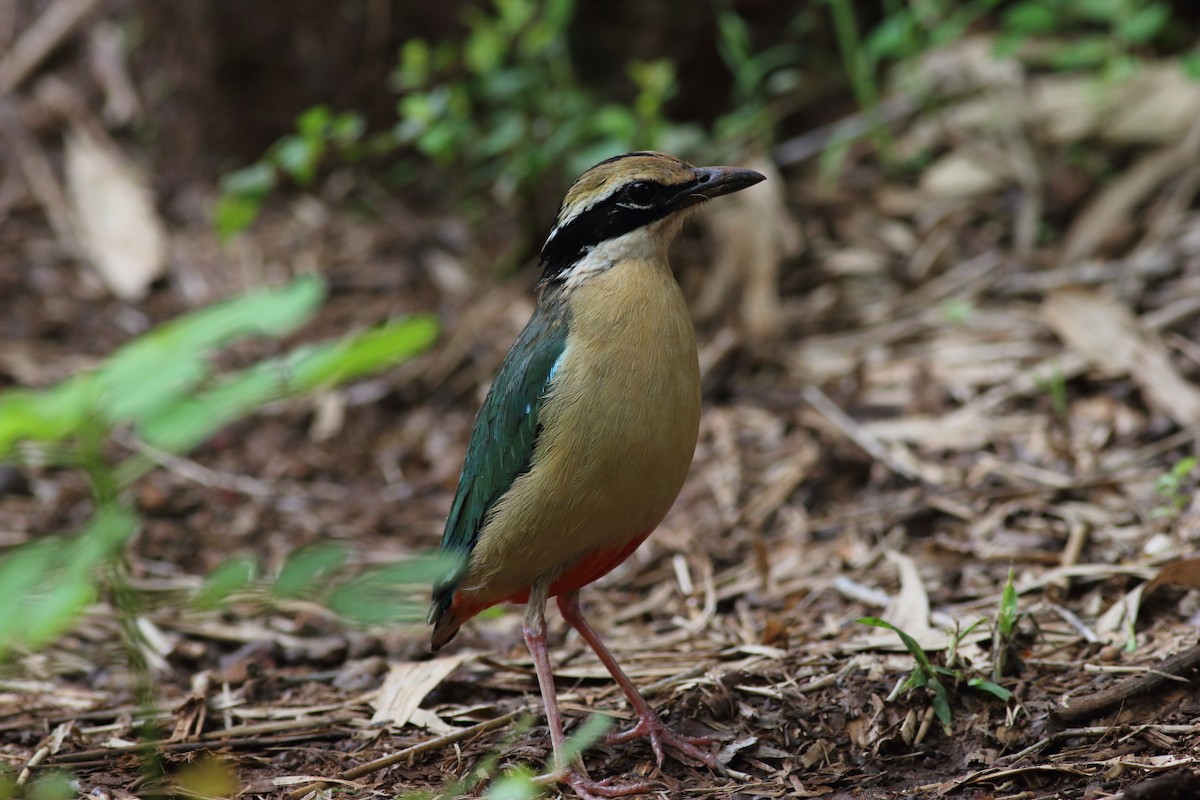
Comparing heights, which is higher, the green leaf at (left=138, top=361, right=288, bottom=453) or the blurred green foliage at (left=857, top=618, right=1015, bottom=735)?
the green leaf at (left=138, top=361, right=288, bottom=453)

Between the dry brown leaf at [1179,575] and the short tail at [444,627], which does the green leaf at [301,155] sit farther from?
the dry brown leaf at [1179,575]

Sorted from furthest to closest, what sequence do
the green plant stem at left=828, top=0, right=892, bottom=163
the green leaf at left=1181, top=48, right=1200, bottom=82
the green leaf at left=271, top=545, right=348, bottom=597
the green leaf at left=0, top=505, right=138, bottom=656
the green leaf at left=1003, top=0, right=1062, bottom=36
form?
the green plant stem at left=828, top=0, right=892, bottom=163, the green leaf at left=1003, top=0, right=1062, bottom=36, the green leaf at left=1181, top=48, right=1200, bottom=82, the green leaf at left=271, top=545, right=348, bottom=597, the green leaf at left=0, top=505, right=138, bottom=656

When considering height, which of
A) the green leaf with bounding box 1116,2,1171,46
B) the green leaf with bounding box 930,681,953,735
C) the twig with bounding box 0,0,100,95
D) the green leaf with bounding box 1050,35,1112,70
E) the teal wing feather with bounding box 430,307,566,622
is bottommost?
the green leaf with bounding box 930,681,953,735

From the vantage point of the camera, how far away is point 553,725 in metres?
4.18

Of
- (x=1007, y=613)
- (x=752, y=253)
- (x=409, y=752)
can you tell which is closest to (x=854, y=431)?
(x=752, y=253)

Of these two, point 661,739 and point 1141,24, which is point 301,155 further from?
point 1141,24

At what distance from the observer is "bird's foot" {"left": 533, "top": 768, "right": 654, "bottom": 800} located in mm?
3982

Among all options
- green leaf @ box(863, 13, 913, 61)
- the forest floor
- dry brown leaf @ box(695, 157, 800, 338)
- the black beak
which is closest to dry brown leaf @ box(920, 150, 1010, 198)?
the forest floor

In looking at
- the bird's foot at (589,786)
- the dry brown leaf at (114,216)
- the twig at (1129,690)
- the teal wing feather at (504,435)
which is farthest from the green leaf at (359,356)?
the dry brown leaf at (114,216)

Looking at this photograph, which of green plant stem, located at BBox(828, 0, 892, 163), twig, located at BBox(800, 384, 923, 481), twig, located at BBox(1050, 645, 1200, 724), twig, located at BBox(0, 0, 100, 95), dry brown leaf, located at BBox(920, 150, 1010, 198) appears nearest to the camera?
twig, located at BBox(1050, 645, 1200, 724)

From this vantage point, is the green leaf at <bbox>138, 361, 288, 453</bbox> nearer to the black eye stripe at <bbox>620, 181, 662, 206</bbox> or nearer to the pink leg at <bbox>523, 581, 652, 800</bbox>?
the pink leg at <bbox>523, 581, 652, 800</bbox>

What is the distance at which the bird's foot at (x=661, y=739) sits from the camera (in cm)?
415

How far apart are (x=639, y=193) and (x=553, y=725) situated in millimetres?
1954

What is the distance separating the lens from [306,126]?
752 centimetres
